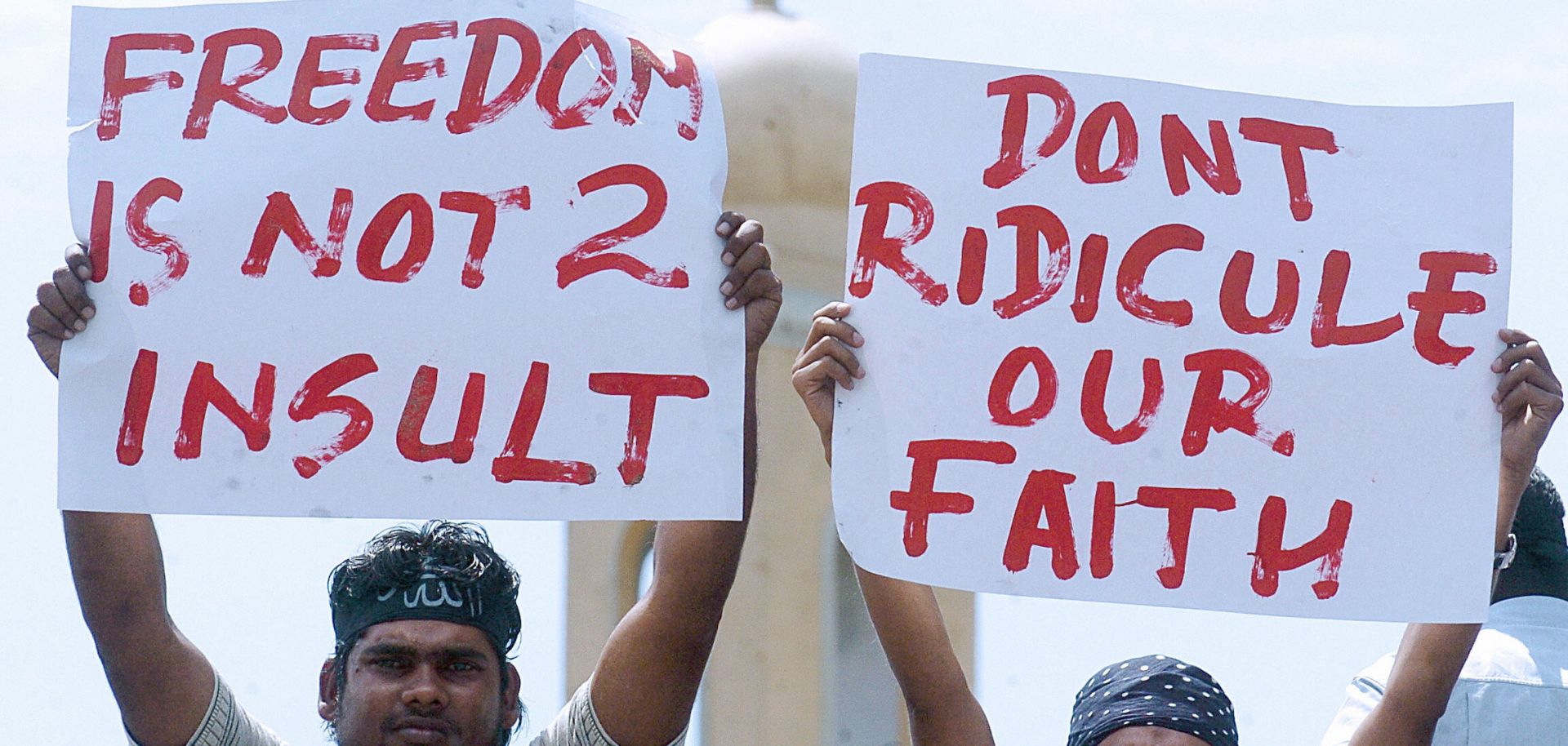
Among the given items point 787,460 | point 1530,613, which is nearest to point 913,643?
point 1530,613

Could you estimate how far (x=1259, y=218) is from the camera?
3.77 m

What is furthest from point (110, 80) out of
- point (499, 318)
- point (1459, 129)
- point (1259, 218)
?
point (1459, 129)

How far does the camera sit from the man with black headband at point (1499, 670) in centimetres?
363

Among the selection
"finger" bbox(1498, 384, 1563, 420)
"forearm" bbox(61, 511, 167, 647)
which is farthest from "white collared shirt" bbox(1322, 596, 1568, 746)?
"forearm" bbox(61, 511, 167, 647)

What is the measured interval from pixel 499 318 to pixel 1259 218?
1.24 m

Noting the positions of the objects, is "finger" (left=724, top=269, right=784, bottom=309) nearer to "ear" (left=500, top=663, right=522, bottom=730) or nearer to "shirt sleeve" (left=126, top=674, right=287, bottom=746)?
"ear" (left=500, top=663, right=522, bottom=730)

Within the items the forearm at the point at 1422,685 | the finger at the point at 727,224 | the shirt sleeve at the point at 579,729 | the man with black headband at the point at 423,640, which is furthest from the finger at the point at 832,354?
the forearm at the point at 1422,685

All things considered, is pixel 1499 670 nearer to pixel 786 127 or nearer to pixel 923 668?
pixel 923 668

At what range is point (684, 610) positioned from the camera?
11.9ft

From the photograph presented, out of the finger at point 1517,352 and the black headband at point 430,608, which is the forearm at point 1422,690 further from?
the black headband at point 430,608

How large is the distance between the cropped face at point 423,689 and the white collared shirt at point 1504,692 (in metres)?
1.42

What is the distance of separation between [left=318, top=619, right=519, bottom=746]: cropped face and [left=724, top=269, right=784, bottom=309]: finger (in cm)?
69

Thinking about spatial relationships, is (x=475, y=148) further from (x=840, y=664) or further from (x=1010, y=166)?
(x=840, y=664)

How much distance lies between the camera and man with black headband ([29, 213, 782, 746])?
356 cm
